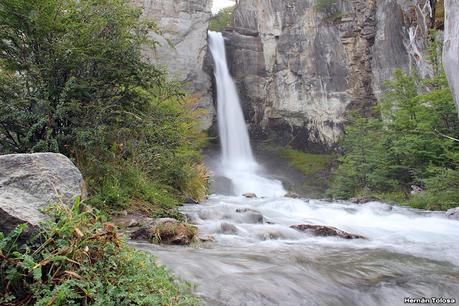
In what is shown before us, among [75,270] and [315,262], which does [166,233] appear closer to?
[315,262]

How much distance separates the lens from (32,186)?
3.02 metres

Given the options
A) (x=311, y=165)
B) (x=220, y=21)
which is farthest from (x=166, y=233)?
(x=220, y=21)

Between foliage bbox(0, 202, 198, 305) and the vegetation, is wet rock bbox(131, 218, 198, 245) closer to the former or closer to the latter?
foliage bbox(0, 202, 198, 305)

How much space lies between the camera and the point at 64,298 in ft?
6.74

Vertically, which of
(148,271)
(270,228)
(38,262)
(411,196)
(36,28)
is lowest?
(411,196)

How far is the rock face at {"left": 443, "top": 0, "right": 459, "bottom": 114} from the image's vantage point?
6816mm

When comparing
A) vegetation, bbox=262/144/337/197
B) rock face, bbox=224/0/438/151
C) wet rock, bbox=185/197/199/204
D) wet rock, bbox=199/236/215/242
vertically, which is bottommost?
vegetation, bbox=262/144/337/197

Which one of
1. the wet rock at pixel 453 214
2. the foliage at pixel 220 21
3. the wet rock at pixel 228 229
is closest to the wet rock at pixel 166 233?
the wet rock at pixel 228 229

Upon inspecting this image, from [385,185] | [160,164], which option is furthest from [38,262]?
[385,185]

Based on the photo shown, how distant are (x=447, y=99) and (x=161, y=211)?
434 inches

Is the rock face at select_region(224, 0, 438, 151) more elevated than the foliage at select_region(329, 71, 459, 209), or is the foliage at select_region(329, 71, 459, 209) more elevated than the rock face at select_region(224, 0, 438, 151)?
the rock face at select_region(224, 0, 438, 151)

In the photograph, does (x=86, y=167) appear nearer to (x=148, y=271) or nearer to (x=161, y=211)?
(x=161, y=211)

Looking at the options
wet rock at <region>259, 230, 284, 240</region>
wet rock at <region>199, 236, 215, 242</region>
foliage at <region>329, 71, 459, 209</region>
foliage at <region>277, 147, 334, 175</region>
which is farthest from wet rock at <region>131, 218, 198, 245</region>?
foliage at <region>277, 147, 334, 175</region>

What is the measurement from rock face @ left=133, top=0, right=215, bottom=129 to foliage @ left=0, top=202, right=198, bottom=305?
85.4ft
